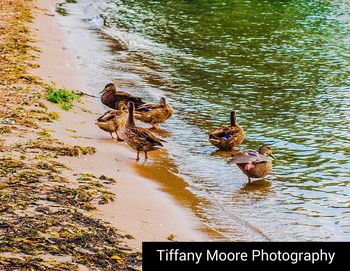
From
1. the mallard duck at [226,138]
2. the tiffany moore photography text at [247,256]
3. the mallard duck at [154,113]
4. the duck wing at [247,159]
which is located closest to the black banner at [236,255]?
the tiffany moore photography text at [247,256]

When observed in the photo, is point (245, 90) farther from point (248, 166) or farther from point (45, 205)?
point (45, 205)

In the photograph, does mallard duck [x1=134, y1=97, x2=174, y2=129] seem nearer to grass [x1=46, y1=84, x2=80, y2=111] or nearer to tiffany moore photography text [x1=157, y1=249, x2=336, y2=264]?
grass [x1=46, y1=84, x2=80, y2=111]

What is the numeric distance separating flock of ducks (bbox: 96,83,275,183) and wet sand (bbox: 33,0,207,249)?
0.28 metres

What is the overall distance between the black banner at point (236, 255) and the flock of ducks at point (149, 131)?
374 cm

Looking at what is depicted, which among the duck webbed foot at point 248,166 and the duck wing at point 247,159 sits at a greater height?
the duck wing at point 247,159

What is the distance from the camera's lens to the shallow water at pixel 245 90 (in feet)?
38.1

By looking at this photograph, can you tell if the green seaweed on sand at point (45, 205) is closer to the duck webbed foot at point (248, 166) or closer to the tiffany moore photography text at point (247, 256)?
the tiffany moore photography text at point (247, 256)

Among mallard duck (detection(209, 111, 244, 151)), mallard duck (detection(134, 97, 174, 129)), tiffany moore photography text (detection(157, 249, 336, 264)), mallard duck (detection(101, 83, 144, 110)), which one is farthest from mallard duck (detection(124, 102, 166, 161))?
tiffany moore photography text (detection(157, 249, 336, 264))

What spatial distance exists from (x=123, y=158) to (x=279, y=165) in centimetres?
294

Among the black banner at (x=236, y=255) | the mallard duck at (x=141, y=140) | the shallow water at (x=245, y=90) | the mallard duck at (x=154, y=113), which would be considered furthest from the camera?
the mallard duck at (x=154, y=113)

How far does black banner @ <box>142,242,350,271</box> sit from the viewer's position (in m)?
7.83

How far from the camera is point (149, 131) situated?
591 inches

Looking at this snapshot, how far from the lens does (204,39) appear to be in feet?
97.1

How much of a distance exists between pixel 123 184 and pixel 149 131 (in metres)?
3.72
